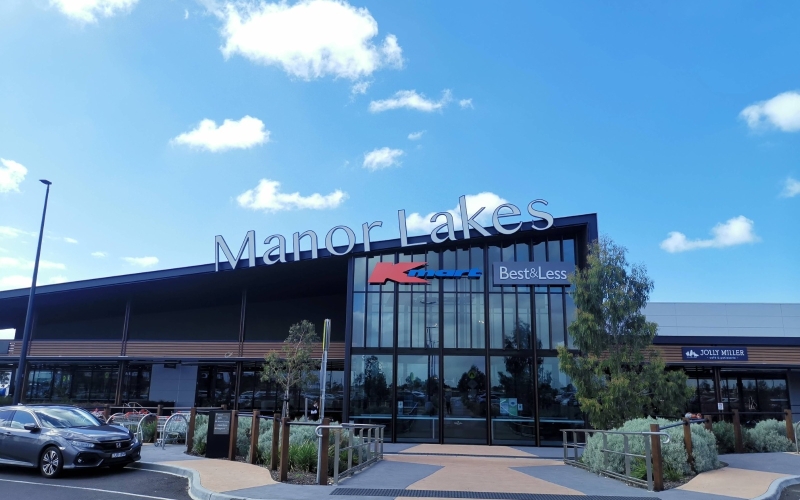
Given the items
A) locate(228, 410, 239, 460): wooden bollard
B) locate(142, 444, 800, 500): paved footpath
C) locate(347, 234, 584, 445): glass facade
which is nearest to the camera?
locate(142, 444, 800, 500): paved footpath

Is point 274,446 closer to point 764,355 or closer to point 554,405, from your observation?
point 554,405

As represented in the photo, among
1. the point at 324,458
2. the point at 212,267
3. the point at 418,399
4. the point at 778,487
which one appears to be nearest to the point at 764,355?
the point at 418,399

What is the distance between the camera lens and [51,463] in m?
11.6

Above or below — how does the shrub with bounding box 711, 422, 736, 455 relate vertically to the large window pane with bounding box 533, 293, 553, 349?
below

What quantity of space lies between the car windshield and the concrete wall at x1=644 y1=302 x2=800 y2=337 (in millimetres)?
21087

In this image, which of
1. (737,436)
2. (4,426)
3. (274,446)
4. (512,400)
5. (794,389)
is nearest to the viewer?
(274,446)

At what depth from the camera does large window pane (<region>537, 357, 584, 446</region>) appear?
20.0 metres

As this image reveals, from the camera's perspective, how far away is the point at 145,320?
32.4 m

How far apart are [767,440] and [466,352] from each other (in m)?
8.86

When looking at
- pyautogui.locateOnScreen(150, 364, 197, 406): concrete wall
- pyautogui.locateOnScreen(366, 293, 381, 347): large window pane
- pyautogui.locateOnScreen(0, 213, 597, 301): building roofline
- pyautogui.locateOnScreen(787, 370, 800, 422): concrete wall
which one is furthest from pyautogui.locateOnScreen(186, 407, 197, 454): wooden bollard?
pyautogui.locateOnScreen(787, 370, 800, 422): concrete wall

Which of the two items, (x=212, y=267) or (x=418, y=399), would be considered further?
(x=212, y=267)

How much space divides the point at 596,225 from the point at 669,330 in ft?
25.4

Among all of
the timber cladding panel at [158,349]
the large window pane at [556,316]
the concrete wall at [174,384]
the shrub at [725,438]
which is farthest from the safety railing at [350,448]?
the concrete wall at [174,384]

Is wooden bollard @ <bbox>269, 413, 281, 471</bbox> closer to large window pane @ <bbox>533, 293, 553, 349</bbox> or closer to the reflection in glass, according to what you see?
the reflection in glass
